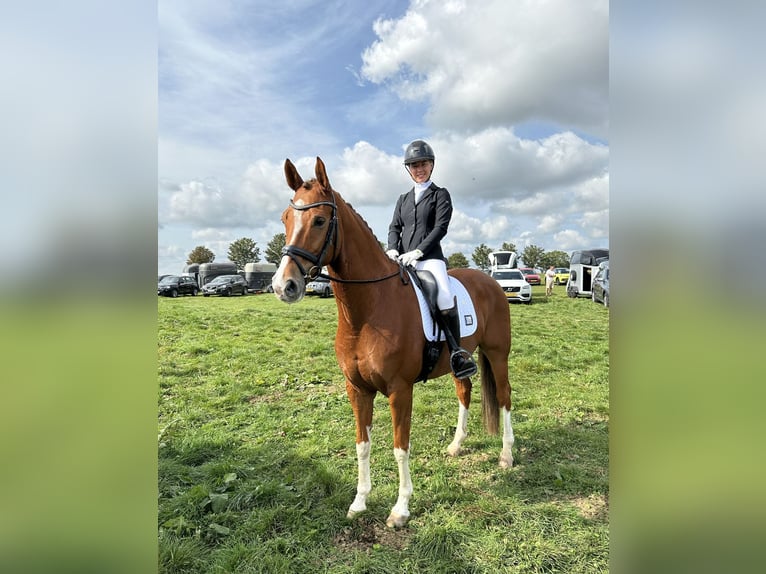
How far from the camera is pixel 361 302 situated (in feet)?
10.9

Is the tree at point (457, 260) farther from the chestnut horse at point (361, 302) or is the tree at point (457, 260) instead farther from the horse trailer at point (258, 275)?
the chestnut horse at point (361, 302)

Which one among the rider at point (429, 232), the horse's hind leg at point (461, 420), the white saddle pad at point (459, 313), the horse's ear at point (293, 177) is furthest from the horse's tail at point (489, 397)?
the horse's ear at point (293, 177)

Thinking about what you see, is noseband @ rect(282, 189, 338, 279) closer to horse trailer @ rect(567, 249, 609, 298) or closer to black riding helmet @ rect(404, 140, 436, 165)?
black riding helmet @ rect(404, 140, 436, 165)

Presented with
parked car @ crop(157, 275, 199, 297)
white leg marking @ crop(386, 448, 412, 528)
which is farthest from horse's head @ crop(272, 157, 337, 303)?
parked car @ crop(157, 275, 199, 297)

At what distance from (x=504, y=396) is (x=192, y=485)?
374cm

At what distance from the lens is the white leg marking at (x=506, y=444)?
172 inches

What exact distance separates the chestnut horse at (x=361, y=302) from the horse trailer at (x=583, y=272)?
2251cm

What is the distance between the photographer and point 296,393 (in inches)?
272

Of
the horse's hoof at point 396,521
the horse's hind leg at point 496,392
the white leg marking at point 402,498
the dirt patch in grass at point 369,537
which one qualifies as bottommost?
the dirt patch in grass at point 369,537

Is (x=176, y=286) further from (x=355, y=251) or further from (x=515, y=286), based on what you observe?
(x=355, y=251)
